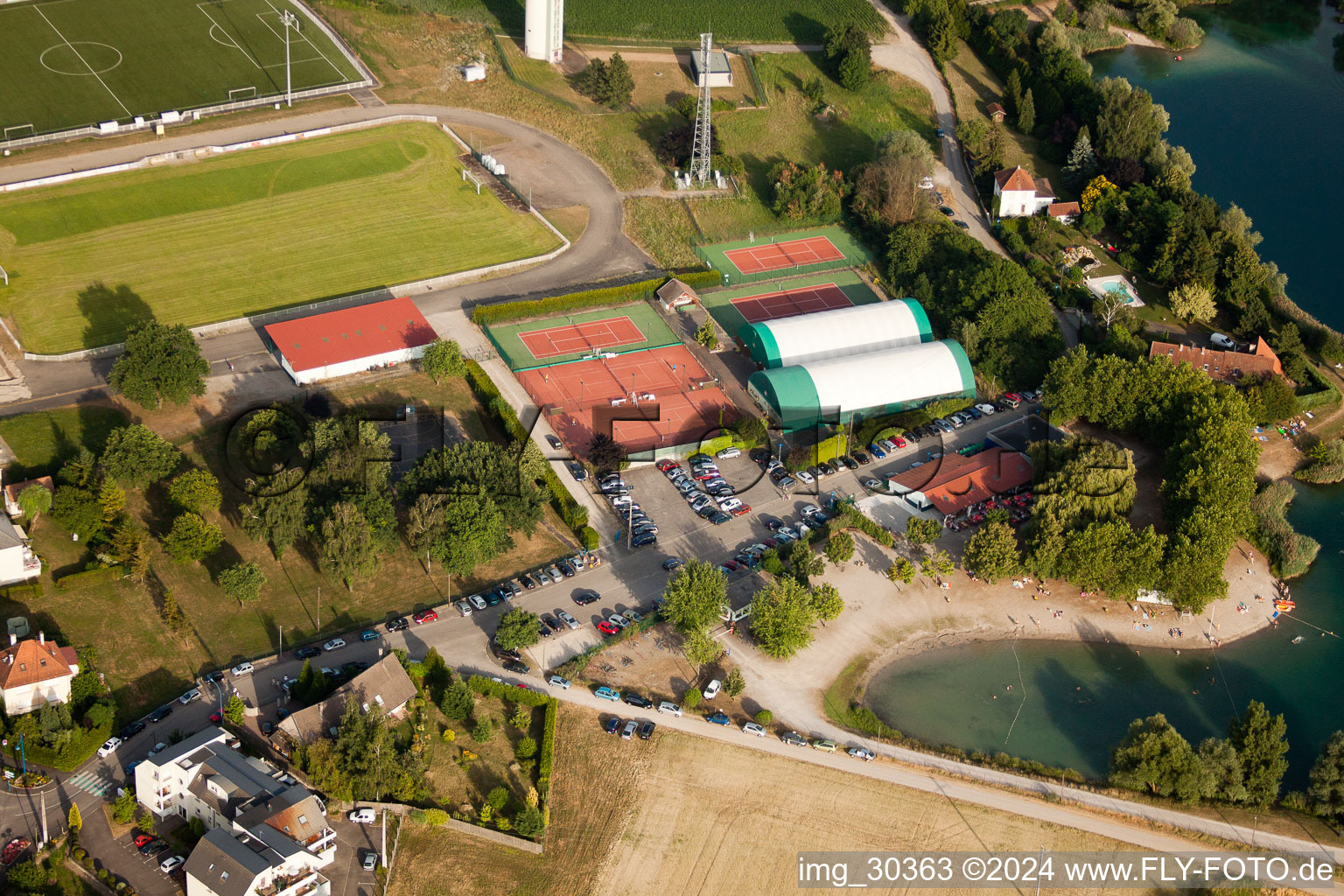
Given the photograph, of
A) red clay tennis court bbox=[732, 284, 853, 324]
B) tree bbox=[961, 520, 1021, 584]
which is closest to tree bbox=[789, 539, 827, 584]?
tree bbox=[961, 520, 1021, 584]

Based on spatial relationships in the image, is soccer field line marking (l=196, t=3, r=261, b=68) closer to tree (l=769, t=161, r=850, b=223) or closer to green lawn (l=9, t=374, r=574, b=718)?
tree (l=769, t=161, r=850, b=223)

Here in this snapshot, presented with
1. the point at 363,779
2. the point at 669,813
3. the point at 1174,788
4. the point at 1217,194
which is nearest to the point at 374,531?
the point at 363,779

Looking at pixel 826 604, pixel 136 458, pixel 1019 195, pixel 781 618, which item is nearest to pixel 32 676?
pixel 136 458

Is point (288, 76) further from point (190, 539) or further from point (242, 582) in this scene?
point (242, 582)

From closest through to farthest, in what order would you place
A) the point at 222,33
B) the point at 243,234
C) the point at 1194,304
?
the point at 1194,304 < the point at 243,234 < the point at 222,33

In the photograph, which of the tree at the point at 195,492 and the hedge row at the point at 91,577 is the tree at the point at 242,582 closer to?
the tree at the point at 195,492

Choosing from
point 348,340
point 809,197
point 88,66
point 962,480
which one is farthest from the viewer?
point 88,66

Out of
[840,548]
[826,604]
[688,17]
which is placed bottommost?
[826,604]
